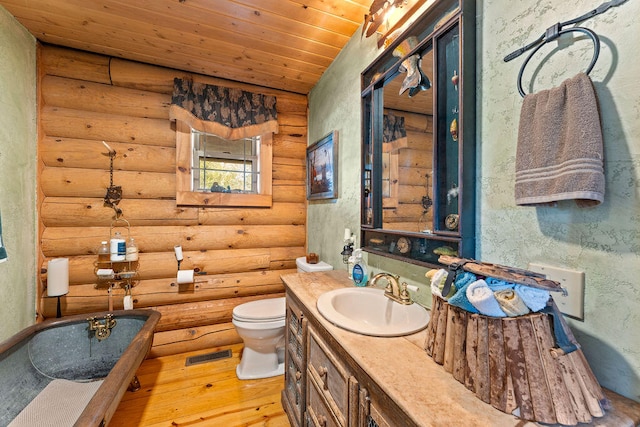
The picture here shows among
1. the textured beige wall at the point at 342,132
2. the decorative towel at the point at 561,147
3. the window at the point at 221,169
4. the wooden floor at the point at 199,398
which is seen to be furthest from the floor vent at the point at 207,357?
the decorative towel at the point at 561,147

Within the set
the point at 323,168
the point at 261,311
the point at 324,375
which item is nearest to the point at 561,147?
the point at 324,375

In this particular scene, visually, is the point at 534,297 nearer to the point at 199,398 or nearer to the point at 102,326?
the point at 199,398

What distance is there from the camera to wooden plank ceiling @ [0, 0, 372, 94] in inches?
65.8

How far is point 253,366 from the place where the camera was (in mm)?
2080

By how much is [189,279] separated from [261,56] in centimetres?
203

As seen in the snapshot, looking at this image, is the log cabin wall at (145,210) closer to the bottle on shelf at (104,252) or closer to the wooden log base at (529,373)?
the bottle on shelf at (104,252)

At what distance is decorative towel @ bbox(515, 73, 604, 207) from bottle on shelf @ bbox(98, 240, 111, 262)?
280 centimetres

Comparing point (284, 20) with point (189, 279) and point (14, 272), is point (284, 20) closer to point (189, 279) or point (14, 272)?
point (189, 279)

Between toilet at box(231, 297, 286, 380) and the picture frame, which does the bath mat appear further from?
the picture frame

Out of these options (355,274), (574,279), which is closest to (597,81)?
(574,279)

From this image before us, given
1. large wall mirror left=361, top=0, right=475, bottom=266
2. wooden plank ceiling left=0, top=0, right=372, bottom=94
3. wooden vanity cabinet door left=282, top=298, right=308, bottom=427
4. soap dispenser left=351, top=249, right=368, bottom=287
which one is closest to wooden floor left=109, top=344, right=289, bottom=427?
wooden vanity cabinet door left=282, top=298, right=308, bottom=427

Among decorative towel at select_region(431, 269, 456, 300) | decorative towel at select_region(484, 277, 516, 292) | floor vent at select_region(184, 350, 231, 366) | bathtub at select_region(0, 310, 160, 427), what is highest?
decorative towel at select_region(484, 277, 516, 292)

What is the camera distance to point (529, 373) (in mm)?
575

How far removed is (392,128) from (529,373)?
123 cm
